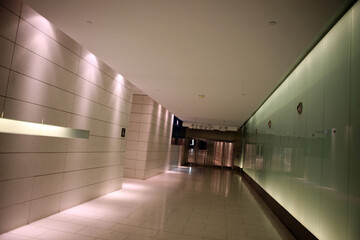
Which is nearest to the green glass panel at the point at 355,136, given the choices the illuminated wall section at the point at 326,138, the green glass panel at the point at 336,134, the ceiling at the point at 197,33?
the illuminated wall section at the point at 326,138

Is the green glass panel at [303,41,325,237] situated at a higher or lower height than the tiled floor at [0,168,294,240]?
higher

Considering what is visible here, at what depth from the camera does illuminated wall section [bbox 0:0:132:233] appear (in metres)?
4.02

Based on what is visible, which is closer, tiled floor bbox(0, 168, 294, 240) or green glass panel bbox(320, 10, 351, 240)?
green glass panel bbox(320, 10, 351, 240)

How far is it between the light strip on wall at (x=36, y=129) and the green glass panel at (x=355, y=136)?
5363mm

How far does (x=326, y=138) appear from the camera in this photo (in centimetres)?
432

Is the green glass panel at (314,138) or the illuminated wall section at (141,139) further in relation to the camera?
the illuminated wall section at (141,139)

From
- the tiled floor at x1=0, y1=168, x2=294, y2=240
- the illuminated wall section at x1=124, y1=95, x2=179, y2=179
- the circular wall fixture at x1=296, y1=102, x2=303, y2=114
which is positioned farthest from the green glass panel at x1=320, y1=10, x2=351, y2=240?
the illuminated wall section at x1=124, y1=95, x2=179, y2=179

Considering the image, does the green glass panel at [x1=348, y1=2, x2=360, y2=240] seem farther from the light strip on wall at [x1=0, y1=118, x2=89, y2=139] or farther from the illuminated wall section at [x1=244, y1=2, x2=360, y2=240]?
the light strip on wall at [x1=0, y1=118, x2=89, y2=139]

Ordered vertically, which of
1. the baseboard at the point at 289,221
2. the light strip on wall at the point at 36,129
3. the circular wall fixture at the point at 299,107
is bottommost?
the baseboard at the point at 289,221

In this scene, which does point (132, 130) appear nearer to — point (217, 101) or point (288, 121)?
point (217, 101)

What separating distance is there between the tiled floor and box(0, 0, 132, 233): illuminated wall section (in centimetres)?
45

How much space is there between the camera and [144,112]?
11703mm

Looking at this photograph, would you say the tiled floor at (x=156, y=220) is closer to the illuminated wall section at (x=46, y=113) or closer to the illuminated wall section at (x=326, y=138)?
the illuminated wall section at (x=46, y=113)

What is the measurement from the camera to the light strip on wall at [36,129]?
402 centimetres
